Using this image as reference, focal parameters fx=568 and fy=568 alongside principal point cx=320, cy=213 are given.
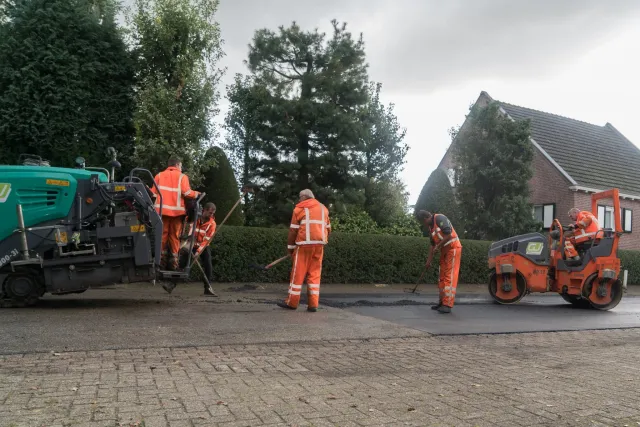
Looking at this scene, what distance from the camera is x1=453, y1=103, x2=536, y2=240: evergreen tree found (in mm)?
21438

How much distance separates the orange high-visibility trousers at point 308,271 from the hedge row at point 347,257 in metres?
5.18

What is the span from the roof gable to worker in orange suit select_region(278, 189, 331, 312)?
20.7 meters

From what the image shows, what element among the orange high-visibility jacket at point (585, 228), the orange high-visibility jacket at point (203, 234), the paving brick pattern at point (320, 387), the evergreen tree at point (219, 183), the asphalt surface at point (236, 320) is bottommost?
the paving brick pattern at point (320, 387)

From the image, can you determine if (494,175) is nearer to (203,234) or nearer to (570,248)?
(570,248)

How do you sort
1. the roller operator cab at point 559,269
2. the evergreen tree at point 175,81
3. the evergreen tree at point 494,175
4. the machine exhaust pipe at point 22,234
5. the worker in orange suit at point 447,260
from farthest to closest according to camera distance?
the evergreen tree at point 494,175 < the evergreen tree at point 175,81 < the roller operator cab at point 559,269 < the worker in orange suit at point 447,260 < the machine exhaust pipe at point 22,234

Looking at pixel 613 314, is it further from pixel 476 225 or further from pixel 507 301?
pixel 476 225

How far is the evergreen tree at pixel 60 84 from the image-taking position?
57.1 feet

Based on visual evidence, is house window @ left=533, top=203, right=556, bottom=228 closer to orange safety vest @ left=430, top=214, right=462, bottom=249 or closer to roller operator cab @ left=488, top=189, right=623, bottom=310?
roller operator cab @ left=488, top=189, right=623, bottom=310

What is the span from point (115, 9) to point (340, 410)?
2010 cm

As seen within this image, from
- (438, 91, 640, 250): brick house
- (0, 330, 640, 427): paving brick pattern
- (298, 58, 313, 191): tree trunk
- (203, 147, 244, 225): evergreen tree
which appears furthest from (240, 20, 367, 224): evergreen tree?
(0, 330, 640, 427): paving brick pattern

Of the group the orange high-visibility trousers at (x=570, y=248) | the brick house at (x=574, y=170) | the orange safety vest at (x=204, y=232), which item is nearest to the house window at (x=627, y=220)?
the brick house at (x=574, y=170)

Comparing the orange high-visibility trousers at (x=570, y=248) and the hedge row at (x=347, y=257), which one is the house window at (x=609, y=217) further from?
the orange high-visibility trousers at (x=570, y=248)

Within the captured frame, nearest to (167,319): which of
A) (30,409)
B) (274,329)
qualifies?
(274,329)

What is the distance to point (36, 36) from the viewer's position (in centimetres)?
1762
